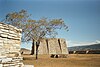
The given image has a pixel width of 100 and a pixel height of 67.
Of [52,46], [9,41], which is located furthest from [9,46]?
[52,46]

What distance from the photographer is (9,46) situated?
9312mm

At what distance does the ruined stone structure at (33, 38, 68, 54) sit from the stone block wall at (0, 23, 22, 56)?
45396mm

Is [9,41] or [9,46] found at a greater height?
[9,41]

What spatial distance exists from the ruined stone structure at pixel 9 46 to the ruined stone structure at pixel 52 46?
45410 mm

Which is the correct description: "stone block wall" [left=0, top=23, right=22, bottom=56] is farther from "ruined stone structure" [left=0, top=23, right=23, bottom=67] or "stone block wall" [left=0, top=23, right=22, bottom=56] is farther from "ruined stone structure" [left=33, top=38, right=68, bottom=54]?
"ruined stone structure" [left=33, top=38, right=68, bottom=54]

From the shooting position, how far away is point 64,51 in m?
59.1

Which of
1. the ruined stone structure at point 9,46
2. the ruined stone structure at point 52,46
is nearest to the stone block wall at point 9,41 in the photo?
the ruined stone structure at point 9,46

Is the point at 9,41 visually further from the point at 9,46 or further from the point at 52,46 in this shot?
the point at 52,46

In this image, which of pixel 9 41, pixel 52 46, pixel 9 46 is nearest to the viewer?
pixel 9 46

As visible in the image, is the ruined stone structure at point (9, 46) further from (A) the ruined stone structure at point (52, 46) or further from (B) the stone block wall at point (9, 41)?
(A) the ruined stone structure at point (52, 46)

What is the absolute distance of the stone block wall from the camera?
889 cm

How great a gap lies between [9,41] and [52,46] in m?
48.6

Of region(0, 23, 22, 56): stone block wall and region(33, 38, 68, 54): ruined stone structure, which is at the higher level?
region(33, 38, 68, 54): ruined stone structure

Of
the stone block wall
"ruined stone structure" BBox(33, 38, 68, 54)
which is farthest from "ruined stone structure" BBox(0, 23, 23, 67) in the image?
"ruined stone structure" BBox(33, 38, 68, 54)
